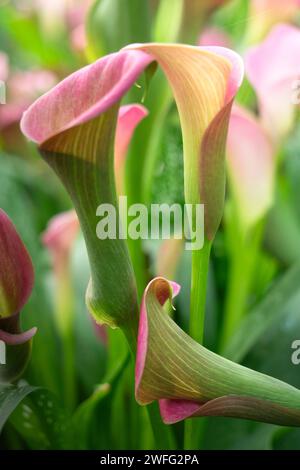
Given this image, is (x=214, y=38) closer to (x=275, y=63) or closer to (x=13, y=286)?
(x=275, y=63)

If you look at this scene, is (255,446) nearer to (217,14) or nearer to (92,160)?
(92,160)

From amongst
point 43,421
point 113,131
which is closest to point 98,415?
point 43,421

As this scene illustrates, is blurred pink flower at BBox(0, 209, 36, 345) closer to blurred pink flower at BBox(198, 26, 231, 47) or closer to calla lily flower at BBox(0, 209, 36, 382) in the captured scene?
calla lily flower at BBox(0, 209, 36, 382)

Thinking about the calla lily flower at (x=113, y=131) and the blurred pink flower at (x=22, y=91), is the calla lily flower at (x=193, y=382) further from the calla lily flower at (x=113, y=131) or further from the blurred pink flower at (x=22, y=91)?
the blurred pink flower at (x=22, y=91)

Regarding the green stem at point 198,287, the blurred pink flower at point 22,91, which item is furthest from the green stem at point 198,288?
the blurred pink flower at point 22,91

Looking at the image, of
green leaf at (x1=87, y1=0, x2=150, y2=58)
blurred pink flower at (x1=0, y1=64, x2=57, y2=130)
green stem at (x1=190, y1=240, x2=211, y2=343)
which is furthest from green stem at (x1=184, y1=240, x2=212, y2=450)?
blurred pink flower at (x1=0, y1=64, x2=57, y2=130)

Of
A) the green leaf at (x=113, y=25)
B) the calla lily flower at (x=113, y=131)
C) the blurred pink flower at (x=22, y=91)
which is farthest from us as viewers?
the blurred pink flower at (x=22, y=91)

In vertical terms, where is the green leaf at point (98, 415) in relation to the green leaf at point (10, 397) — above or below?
below
